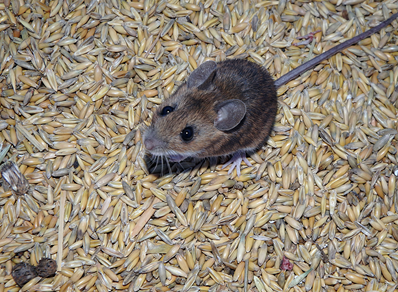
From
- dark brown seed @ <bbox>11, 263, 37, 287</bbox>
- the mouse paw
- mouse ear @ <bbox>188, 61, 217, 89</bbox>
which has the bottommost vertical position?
dark brown seed @ <bbox>11, 263, 37, 287</bbox>

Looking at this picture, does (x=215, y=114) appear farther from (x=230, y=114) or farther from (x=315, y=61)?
(x=315, y=61)

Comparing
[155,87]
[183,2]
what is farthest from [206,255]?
[183,2]

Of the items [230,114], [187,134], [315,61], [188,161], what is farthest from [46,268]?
[315,61]

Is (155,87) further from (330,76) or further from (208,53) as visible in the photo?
(330,76)

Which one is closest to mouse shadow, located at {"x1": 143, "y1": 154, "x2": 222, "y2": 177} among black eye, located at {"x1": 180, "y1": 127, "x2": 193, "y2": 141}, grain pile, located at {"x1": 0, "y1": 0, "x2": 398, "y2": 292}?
grain pile, located at {"x1": 0, "y1": 0, "x2": 398, "y2": 292}

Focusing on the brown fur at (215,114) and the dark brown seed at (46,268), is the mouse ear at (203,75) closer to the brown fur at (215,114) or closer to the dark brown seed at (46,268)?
the brown fur at (215,114)

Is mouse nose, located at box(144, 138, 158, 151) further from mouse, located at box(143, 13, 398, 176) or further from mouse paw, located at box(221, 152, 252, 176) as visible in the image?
mouse paw, located at box(221, 152, 252, 176)

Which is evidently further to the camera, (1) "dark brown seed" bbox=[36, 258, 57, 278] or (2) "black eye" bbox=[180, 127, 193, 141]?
(1) "dark brown seed" bbox=[36, 258, 57, 278]
